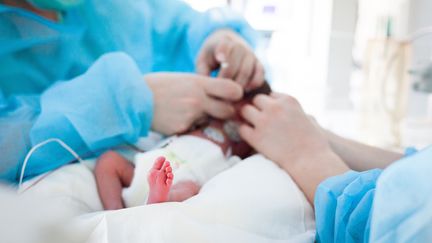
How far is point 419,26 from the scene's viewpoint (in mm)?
1587

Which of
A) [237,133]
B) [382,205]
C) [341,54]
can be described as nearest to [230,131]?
[237,133]

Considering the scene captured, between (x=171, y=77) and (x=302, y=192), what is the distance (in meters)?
0.31

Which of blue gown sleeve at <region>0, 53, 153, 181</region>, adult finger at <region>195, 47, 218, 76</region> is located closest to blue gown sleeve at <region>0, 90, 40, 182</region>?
blue gown sleeve at <region>0, 53, 153, 181</region>

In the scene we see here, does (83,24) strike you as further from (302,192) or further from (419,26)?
(419,26)

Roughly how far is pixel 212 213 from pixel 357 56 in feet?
5.06

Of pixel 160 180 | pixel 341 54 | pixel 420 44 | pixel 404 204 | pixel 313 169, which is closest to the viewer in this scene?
pixel 404 204

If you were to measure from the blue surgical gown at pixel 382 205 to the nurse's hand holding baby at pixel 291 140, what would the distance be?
0.38 feet

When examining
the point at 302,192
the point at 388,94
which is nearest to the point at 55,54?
the point at 302,192

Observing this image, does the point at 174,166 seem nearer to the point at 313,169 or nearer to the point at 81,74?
the point at 313,169

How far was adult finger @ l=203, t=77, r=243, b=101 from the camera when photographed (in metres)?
0.62

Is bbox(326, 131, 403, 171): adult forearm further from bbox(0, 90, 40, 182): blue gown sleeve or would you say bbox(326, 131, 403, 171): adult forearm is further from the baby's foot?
bbox(0, 90, 40, 182): blue gown sleeve

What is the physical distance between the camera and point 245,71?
2.23ft

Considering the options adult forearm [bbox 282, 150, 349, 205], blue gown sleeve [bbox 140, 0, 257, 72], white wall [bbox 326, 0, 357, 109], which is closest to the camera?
adult forearm [bbox 282, 150, 349, 205]

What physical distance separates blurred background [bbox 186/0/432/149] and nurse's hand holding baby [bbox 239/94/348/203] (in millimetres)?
802
